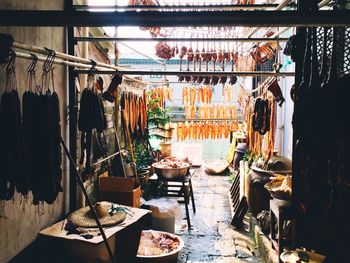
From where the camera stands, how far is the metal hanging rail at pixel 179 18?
206 centimetres

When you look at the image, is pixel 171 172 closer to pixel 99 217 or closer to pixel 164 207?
pixel 164 207

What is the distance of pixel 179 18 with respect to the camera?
6.95 ft

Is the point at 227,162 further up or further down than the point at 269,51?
further down

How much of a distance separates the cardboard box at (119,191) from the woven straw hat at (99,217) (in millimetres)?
1744

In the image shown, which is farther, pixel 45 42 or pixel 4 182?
pixel 45 42

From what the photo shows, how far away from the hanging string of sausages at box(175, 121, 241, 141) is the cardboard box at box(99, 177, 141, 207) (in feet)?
22.5

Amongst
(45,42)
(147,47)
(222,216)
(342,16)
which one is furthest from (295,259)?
(147,47)

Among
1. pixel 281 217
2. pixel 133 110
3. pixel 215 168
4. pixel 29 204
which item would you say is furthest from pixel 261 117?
pixel 215 168

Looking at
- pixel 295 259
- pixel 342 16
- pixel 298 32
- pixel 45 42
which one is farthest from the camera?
pixel 45 42

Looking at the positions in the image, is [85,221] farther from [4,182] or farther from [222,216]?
[222,216]

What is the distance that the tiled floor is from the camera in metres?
7.14

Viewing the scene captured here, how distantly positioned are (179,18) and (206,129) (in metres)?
11.9

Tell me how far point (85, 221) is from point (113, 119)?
4661 millimetres

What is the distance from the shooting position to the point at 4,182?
2775 mm
